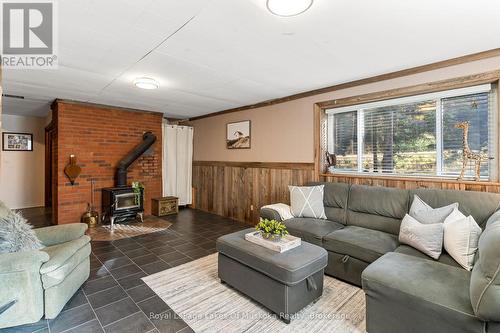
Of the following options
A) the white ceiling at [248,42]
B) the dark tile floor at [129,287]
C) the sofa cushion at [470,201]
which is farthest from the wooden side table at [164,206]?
the sofa cushion at [470,201]

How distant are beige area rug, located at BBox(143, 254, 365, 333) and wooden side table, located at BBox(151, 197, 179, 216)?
288 centimetres

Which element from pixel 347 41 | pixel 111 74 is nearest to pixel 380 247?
pixel 347 41

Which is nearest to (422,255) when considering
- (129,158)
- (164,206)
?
(164,206)

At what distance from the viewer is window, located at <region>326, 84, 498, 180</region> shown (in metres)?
2.69

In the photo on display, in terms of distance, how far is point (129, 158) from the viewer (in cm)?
506

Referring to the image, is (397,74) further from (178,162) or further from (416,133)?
(178,162)

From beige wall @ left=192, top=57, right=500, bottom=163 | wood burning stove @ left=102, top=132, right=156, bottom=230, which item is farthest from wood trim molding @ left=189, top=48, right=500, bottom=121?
wood burning stove @ left=102, top=132, right=156, bottom=230

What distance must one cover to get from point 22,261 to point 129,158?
3.44 metres

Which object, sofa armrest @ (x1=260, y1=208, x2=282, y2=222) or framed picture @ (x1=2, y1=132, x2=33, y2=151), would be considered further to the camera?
framed picture @ (x1=2, y1=132, x2=33, y2=151)

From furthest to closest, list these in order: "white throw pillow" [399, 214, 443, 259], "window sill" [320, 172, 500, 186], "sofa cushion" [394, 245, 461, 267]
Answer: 1. "window sill" [320, 172, 500, 186]
2. "white throw pillow" [399, 214, 443, 259]
3. "sofa cushion" [394, 245, 461, 267]

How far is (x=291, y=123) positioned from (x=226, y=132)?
5.98ft

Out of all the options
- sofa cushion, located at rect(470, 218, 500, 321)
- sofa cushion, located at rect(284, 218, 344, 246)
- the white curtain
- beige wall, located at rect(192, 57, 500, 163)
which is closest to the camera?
sofa cushion, located at rect(470, 218, 500, 321)

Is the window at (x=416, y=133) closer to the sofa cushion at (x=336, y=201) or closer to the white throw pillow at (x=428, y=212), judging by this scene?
the sofa cushion at (x=336, y=201)

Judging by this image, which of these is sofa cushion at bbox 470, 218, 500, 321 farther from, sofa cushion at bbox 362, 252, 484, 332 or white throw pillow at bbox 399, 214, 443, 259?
white throw pillow at bbox 399, 214, 443, 259
